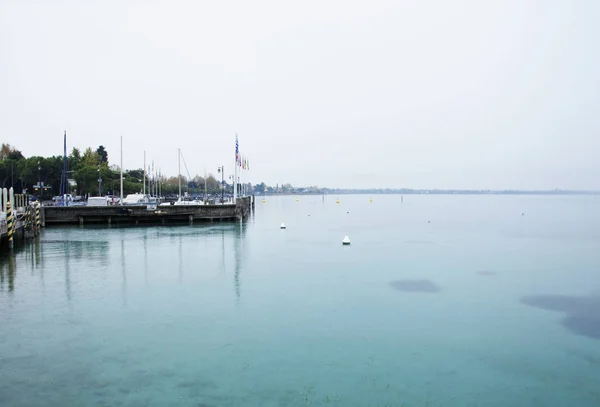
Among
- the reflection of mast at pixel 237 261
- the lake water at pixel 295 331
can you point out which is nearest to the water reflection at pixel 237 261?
the reflection of mast at pixel 237 261

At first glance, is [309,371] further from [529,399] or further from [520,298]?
[520,298]

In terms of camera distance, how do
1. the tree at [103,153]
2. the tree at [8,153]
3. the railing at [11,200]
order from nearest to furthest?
the railing at [11,200] → the tree at [8,153] → the tree at [103,153]

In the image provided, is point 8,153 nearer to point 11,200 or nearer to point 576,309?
point 11,200

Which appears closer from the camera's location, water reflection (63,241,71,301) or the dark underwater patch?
the dark underwater patch

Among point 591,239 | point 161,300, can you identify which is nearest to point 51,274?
point 161,300

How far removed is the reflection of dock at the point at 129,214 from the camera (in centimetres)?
5216

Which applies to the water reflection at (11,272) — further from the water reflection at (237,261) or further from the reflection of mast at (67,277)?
the water reflection at (237,261)

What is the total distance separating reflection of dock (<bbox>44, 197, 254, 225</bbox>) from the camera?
5216 centimetres

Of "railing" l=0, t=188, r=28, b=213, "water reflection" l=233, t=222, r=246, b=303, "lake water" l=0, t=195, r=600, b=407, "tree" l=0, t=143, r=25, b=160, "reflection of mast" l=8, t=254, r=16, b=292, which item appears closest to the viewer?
"lake water" l=0, t=195, r=600, b=407

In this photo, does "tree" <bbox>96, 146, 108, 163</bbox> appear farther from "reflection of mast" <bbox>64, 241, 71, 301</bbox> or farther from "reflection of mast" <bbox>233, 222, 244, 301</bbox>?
"reflection of mast" <bbox>64, 241, 71, 301</bbox>

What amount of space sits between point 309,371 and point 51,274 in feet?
57.4

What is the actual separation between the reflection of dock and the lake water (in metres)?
23.5

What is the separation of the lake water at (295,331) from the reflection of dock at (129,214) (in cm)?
2352

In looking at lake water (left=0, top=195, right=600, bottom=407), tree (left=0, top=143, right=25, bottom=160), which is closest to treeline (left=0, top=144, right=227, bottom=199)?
tree (left=0, top=143, right=25, bottom=160)
